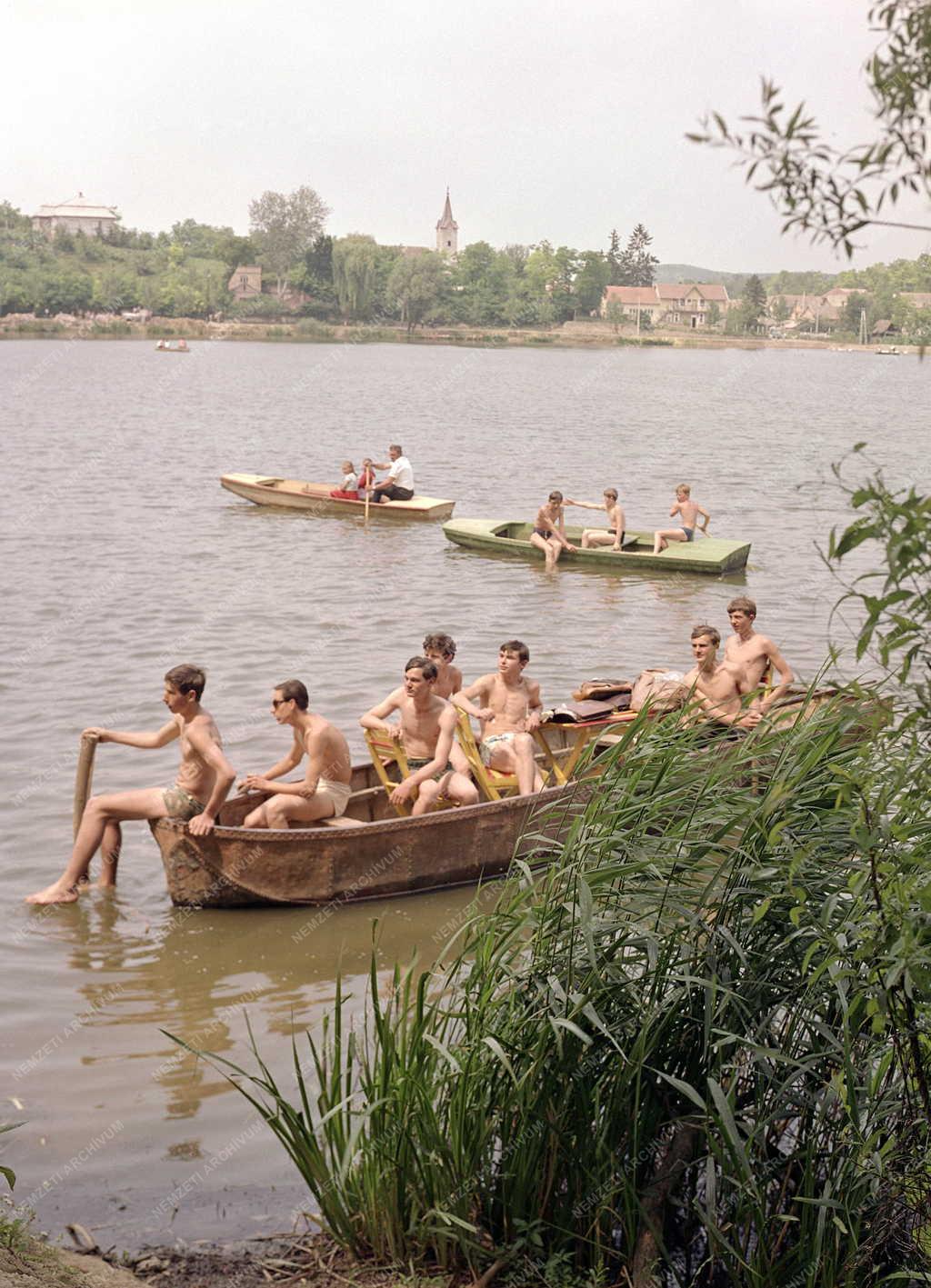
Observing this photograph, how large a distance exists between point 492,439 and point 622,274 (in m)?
121

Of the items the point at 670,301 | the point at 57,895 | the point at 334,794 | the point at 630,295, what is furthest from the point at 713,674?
the point at 670,301

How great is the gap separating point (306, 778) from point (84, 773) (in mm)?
1321

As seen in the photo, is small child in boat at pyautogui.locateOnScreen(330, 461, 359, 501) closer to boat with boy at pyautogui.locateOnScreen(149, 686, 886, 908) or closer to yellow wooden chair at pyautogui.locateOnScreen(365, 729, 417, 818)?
yellow wooden chair at pyautogui.locateOnScreen(365, 729, 417, 818)

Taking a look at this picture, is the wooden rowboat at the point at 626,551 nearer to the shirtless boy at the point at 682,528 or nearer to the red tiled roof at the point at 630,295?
the shirtless boy at the point at 682,528

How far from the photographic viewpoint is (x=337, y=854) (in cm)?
848

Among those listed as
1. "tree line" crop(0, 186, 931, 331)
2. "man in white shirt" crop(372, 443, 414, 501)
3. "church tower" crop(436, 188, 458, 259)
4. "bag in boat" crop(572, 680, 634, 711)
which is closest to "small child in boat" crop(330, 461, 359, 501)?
"man in white shirt" crop(372, 443, 414, 501)

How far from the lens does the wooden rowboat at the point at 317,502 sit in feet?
79.2

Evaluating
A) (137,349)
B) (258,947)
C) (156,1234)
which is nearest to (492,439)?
(258,947)

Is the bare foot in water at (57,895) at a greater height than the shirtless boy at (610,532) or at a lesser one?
lesser

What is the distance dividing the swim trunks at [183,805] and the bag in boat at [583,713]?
2.30 meters

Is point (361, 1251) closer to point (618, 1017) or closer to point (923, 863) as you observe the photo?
point (618, 1017)

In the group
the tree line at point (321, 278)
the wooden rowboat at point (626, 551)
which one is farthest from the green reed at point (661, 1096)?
the tree line at point (321, 278)

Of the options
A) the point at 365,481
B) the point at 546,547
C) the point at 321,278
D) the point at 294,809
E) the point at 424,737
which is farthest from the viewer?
the point at 321,278

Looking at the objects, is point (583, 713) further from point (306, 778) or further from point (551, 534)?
point (551, 534)
